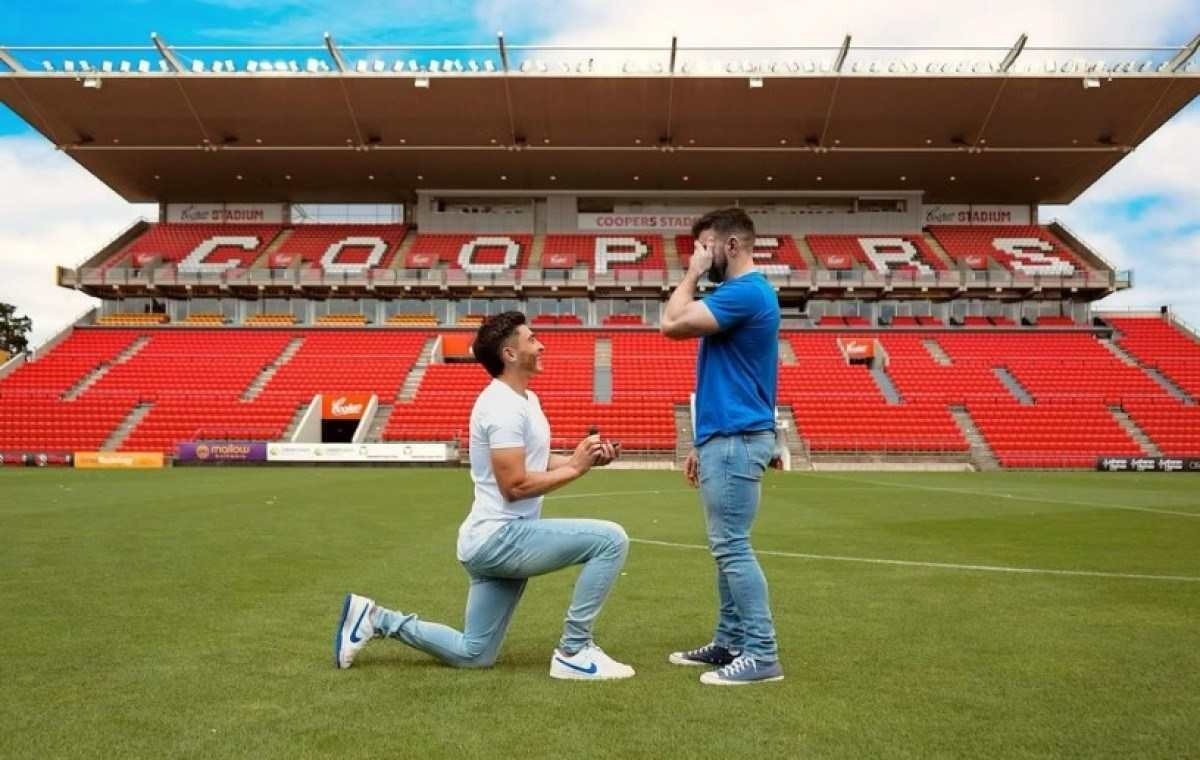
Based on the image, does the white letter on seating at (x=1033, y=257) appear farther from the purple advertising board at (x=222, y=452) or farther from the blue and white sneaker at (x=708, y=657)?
the blue and white sneaker at (x=708, y=657)

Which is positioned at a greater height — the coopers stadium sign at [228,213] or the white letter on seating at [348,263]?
the coopers stadium sign at [228,213]

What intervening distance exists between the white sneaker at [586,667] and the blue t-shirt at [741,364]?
1206 millimetres

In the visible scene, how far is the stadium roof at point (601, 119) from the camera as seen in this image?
117 ft

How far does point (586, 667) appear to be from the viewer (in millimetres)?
4398

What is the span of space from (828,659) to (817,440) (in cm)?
2821

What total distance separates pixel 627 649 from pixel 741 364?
1801 mm

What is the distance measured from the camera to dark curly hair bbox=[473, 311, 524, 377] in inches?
180

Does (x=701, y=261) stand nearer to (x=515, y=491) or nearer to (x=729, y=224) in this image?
(x=729, y=224)

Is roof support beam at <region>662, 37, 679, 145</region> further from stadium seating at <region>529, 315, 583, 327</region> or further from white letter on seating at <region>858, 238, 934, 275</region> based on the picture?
white letter on seating at <region>858, 238, 934, 275</region>

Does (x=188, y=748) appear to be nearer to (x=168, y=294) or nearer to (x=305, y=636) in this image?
(x=305, y=636)

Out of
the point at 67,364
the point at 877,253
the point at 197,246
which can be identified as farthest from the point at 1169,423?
the point at 67,364

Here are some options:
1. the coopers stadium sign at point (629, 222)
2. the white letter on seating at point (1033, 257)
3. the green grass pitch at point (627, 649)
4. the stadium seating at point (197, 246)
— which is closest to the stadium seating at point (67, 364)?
the stadium seating at point (197, 246)

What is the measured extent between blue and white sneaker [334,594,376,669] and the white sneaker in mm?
997

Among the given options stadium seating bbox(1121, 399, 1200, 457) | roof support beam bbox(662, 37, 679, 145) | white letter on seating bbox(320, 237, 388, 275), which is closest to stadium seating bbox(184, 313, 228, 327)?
white letter on seating bbox(320, 237, 388, 275)
